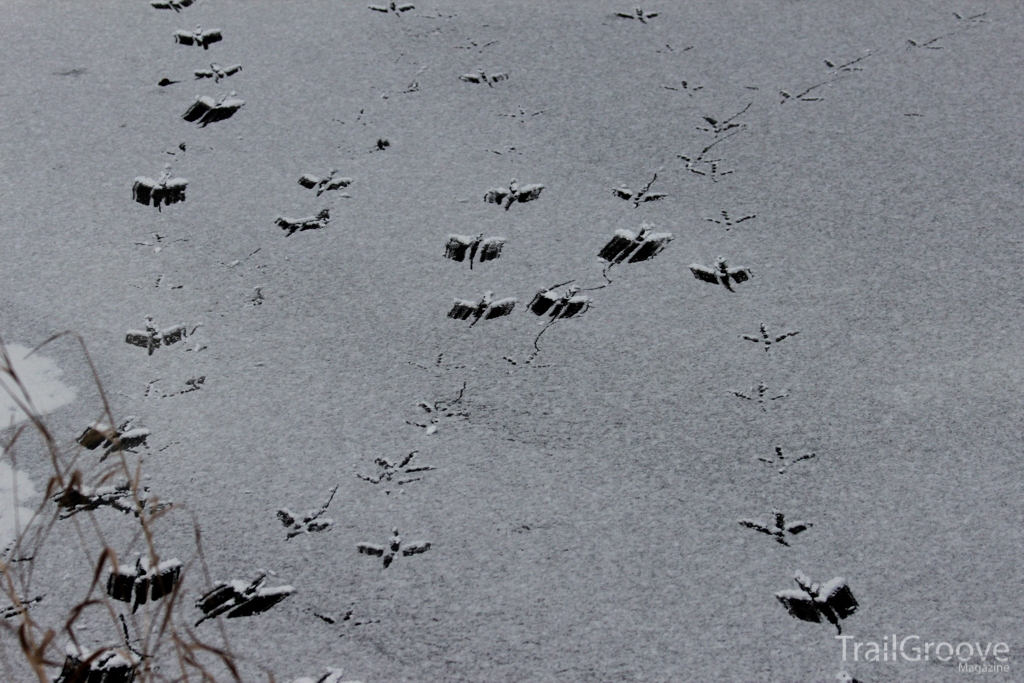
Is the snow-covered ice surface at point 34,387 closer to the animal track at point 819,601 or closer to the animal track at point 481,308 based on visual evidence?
the animal track at point 481,308

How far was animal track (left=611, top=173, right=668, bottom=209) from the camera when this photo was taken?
140cm

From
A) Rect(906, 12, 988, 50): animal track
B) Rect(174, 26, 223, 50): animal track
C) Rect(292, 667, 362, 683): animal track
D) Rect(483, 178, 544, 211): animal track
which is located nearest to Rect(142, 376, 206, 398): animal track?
Rect(292, 667, 362, 683): animal track

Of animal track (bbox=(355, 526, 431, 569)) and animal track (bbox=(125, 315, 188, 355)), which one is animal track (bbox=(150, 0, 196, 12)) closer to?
animal track (bbox=(125, 315, 188, 355))

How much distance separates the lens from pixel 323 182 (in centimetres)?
144

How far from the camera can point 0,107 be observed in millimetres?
1625

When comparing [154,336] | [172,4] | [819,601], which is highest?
[172,4]

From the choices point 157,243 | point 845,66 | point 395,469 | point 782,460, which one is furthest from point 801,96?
point 157,243

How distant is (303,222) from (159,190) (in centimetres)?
29

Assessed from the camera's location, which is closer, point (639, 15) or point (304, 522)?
point (304, 522)

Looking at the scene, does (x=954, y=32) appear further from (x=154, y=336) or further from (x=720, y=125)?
(x=154, y=336)

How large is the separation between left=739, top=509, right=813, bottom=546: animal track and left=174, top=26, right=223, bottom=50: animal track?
1544mm

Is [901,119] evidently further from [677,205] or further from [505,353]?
[505,353]

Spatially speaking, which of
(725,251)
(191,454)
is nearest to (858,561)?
(725,251)

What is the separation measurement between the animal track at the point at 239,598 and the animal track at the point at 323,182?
766 mm
